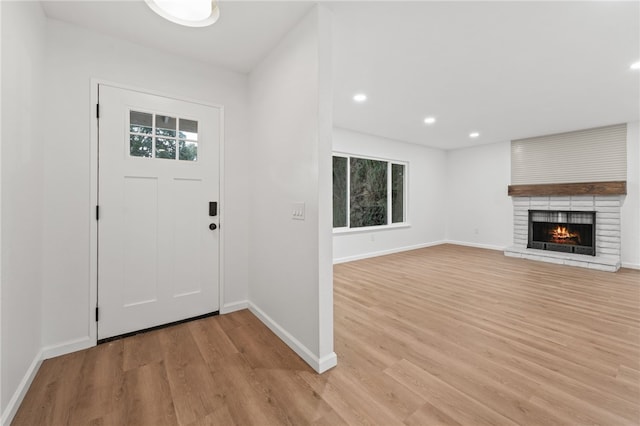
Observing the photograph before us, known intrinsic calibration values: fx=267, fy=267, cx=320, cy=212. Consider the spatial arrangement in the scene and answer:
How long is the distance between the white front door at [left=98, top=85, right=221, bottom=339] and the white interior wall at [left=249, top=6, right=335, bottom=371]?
0.46 meters

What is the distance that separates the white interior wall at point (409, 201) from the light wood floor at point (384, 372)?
2.46 m

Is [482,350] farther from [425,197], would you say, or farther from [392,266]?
[425,197]

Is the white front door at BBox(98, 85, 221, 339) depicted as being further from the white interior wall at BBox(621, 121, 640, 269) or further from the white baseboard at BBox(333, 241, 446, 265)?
the white interior wall at BBox(621, 121, 640, 269)

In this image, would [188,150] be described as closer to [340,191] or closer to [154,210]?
[154,210]

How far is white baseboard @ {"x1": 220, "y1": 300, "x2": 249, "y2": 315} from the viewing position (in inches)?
110

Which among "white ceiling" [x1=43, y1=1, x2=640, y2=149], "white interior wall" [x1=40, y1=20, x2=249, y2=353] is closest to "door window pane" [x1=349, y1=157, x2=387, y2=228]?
"white ceiling" [x1=43, y1=1, x2=640, y2=149]


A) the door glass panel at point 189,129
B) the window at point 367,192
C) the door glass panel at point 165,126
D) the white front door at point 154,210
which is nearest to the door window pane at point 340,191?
the window at point 367,192

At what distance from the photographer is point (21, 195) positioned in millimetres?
1621

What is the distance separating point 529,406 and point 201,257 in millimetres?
2739

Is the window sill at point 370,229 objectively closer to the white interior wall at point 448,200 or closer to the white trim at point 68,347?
the white interior wall at point 448,200

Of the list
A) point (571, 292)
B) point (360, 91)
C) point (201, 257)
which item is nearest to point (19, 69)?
point (201, 257)

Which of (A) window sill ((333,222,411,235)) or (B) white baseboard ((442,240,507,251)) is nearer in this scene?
(A) window sill ((333,222,411,235))

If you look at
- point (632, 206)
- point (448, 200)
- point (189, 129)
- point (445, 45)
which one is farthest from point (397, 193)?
point (189, 129)

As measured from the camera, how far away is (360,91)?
347 centimetres
